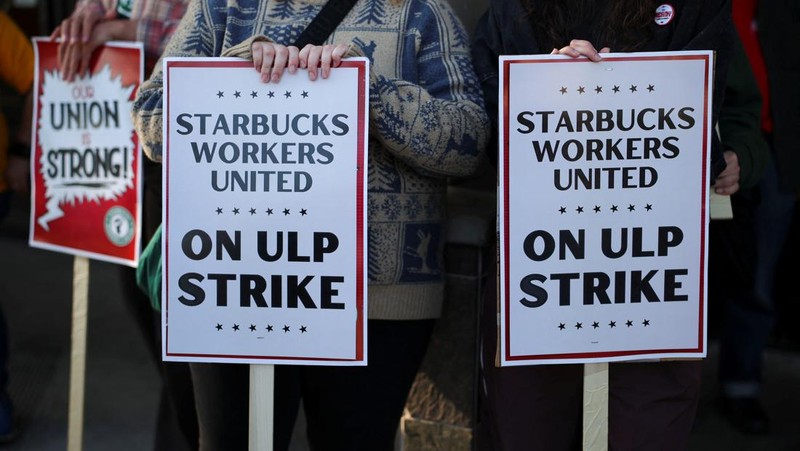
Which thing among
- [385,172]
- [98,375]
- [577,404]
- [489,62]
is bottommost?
[98,375]

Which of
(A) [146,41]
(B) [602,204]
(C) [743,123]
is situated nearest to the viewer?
(B) [602,204]

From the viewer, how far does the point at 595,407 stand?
7.88 feet

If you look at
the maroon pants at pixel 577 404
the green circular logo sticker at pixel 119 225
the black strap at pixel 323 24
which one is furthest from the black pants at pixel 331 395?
the green circular logo sticker at pixel 119 225

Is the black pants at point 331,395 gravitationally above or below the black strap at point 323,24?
below

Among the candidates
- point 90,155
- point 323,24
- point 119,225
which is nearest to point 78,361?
point 119,225

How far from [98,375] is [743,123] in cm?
338

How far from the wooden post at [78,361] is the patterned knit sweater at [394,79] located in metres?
0.88

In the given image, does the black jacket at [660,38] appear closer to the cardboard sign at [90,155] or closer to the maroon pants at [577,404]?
the maroon pants at [577,404]

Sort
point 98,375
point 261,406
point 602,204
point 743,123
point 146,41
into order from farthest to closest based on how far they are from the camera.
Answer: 1. point 98,375
2. point 146,41
3. point 743,123
4. point 261,406
5. point 602,204

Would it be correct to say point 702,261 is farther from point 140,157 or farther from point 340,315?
point 140,157

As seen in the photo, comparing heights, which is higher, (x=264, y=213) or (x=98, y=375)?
(x=264, y=213)

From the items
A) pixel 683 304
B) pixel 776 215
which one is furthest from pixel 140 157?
pixel 776 215

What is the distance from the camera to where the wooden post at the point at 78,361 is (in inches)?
122

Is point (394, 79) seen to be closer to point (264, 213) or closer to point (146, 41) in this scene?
point (264, 213)
